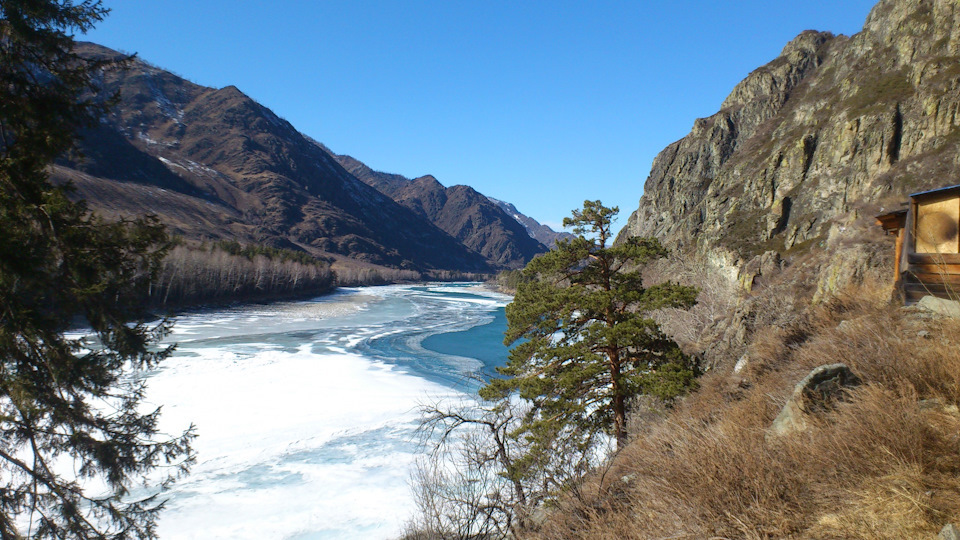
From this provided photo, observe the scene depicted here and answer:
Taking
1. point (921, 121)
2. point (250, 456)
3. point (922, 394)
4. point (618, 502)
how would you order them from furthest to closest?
point (921, 121), point (250, 456), point (618, 502), point (922, 394)

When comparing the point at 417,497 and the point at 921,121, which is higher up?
the point at 921,121

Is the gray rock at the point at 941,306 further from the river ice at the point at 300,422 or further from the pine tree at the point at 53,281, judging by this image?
the river ice at the point at 300,422

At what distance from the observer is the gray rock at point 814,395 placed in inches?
160

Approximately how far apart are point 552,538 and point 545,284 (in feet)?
24.6

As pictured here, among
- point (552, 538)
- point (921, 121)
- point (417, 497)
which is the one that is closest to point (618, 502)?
point (552, 538)

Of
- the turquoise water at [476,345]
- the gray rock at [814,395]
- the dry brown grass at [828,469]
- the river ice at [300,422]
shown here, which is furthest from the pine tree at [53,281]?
the turquoise water at [476,345]

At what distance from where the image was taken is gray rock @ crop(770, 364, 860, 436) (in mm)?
4074

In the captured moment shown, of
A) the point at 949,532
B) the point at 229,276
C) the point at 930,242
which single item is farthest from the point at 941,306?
the point at 229,276

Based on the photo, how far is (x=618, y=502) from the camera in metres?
4.45

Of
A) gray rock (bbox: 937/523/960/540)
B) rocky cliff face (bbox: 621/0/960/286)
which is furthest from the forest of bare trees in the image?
rocky cliff face (bbox: 621/0/960/286)

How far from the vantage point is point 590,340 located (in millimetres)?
10469

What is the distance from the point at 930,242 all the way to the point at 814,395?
14.5 feet

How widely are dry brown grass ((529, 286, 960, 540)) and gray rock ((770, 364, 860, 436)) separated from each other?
0.51 feet

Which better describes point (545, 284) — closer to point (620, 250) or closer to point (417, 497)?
point (620, 250)
